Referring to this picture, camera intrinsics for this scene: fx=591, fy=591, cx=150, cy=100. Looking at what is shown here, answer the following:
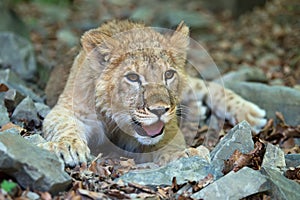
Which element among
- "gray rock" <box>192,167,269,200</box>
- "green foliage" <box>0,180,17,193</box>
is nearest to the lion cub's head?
"gray rock" <box>192,167,269,200</box>

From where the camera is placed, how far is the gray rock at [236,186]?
14.4 ft

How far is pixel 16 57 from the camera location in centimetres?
869

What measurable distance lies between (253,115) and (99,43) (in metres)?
2.52

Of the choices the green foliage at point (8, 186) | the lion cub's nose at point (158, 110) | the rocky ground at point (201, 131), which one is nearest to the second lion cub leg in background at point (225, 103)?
the rocky ground at point (201, 131)

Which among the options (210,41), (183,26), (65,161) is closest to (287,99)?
(183,26)

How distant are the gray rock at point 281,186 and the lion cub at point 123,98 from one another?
0.89 m

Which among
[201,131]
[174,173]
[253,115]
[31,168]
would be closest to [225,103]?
[253,115]

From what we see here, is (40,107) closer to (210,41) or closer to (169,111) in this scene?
(169,111)

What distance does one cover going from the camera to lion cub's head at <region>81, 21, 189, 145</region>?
502 cm

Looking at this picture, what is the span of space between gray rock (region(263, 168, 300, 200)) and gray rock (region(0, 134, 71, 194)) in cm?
153

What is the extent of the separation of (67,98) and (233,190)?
2259 millimetres

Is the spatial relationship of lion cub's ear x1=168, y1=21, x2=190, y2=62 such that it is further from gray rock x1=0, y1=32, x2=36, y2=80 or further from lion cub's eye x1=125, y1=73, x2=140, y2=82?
gray rock x1=0, y1=32, x2=36, y2=80

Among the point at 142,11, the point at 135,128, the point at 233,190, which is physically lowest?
the point at 233,190

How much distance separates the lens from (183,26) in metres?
5.95
